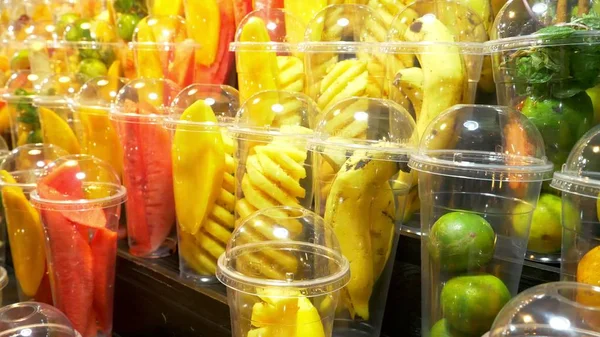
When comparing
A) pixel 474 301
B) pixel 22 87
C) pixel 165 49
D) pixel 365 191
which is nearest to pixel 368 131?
pixel 365 191

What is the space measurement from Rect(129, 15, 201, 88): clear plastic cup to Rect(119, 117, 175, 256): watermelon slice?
202 millimetres

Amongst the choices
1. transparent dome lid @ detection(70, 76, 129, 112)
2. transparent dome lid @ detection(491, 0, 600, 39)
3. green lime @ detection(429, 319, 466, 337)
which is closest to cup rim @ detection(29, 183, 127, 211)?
transparent dome lid @ detection(70, 76, 129, 112)

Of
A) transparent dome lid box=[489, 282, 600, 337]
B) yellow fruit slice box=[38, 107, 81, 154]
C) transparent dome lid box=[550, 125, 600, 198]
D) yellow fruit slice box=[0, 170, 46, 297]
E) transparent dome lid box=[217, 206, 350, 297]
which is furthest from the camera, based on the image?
yellow fruit slice box=[38, 107, 81, 154]

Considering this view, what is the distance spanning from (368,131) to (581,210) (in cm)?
36

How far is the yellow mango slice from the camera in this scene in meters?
1.56

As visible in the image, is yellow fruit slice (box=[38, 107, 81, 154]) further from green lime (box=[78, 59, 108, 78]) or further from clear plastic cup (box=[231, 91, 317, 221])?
clear plastic cup (box=[231, 91, 317, 221])

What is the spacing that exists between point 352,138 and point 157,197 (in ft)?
2.08

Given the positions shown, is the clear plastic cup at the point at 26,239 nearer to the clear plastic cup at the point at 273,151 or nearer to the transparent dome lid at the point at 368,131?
the clear plastic cup at the point at 273,151

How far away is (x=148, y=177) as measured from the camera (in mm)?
1444

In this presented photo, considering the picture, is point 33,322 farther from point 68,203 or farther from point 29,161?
point 29,161

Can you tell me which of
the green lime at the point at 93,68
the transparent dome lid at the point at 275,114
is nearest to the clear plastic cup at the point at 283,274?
the transparent dome lid at the point at 275,114

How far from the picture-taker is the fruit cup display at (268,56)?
1.33 m

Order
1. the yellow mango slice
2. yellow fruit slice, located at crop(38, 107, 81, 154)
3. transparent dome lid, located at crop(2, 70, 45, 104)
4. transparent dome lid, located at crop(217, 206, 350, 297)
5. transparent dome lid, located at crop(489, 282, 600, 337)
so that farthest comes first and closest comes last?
transparent dome lid, located at crop(2, 70, 45, 104), yellow fruit slice, located at crop(38, 107, 81, 154), the yellow mango slice, transparent dome lid, located at crop(217, 206, 350, 297), transparent dome lid, located at crop(489, 282, 600, 337)

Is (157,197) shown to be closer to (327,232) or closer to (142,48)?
(142,48)
